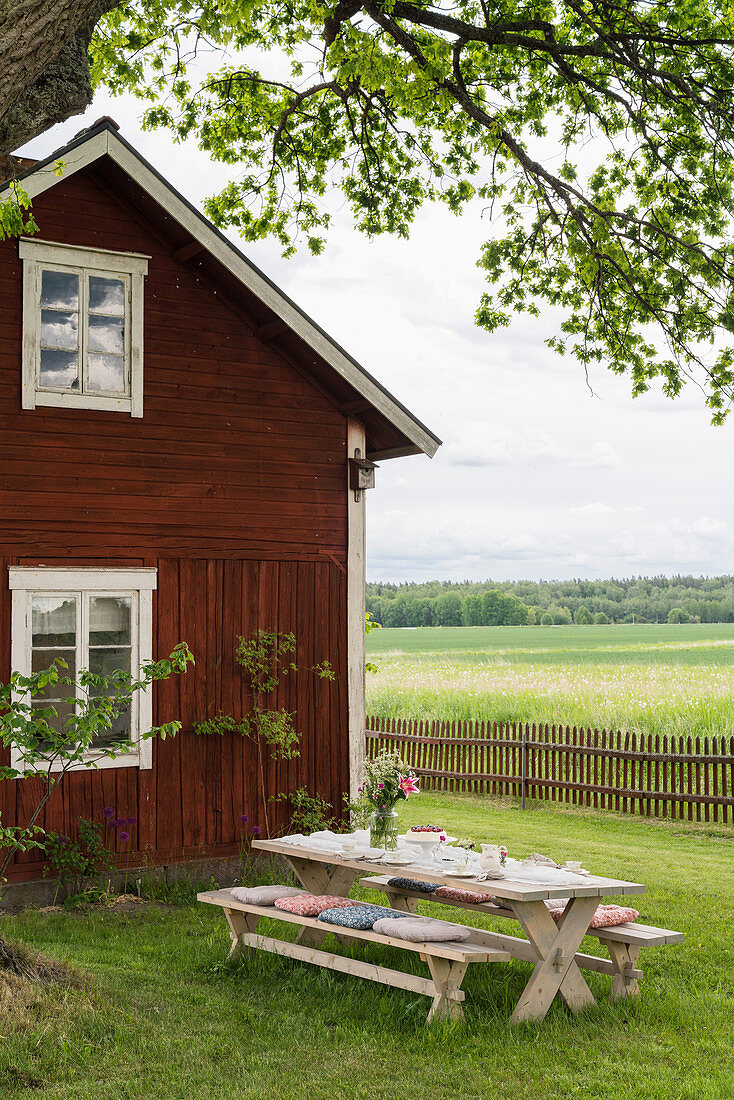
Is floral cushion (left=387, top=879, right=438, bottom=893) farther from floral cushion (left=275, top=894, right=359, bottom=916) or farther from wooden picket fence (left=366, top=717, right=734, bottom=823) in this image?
wooden picket fence (left=366, top=717, right=734, bottom=823)

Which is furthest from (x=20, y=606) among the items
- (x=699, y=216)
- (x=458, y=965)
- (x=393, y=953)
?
(x=699, y=216)

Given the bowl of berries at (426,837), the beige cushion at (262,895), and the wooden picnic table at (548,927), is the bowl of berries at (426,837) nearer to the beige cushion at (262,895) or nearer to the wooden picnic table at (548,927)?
the wooden picnic table at (548,927)

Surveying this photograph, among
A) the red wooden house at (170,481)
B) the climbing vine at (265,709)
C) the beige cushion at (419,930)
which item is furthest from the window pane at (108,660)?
the beige cushion at (419,930)

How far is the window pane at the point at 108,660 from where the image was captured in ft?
31.5

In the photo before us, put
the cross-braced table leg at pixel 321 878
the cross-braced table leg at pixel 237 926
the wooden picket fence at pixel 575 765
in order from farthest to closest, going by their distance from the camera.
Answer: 1. the wooden picket fence at pixel 575 765
2. the cross-braced table leg at pixel 321 878
3. the cross-braced table leg at pixel 237 926

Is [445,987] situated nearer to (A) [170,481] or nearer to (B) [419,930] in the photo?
(B) [419,930]

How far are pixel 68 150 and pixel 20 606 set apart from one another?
409cm

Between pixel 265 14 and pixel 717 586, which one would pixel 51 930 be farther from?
pixel 717 586

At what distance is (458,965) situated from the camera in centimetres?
616

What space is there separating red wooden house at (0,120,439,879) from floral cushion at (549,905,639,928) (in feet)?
14.7

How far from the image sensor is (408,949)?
22.1 feet

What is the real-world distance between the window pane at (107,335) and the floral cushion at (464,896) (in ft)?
19.6

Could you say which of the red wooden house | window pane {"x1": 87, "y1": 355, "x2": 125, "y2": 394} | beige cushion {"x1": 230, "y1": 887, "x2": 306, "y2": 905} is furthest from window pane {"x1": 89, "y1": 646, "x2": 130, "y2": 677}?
beige cushion {"x1": 230, "y1": 887, "x2": 306, "y2": 905}

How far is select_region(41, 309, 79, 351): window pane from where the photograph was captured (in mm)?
9586
